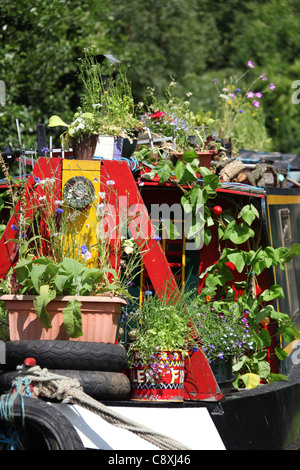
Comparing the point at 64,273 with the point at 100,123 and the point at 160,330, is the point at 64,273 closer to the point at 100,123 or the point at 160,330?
the point at 160,330

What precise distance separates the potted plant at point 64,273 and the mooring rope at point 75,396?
320 mm

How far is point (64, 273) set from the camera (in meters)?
4.52

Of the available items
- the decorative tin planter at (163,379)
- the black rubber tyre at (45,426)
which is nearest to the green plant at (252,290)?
the decorative tin planter at (163,379)

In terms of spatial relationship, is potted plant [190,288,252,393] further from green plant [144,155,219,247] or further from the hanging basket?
the hanging basket

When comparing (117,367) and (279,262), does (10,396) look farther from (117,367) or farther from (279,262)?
(279,262)

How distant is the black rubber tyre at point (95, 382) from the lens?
4320 mm

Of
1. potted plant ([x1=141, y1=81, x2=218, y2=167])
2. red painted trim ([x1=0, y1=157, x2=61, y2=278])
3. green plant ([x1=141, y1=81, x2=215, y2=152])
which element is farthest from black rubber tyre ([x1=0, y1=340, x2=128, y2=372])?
green plant ([x1=141, y1=81, x2=215, y2=152])

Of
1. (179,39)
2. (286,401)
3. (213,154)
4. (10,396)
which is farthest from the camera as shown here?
(179,39)

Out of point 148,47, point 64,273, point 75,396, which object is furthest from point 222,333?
point 148,47

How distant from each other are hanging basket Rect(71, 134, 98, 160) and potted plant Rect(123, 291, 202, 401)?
3.76 ft

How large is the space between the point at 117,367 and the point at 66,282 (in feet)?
2.01
